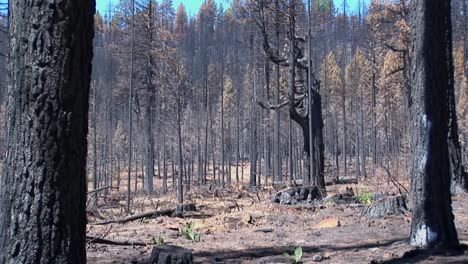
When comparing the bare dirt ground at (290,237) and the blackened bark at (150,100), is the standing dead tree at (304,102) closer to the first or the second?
the bare dirt ground at (290,237)

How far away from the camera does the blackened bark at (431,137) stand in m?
5.80

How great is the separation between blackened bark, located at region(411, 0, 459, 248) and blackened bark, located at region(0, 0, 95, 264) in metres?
4.14

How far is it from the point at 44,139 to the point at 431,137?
14.4 feet

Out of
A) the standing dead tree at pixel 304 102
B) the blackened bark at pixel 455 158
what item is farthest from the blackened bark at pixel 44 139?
the standing dead tree at pixel 304 102

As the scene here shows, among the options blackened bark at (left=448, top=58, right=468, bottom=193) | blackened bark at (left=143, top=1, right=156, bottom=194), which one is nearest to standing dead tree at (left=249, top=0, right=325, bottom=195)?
blackened bark at (left=448, top=58, right=468, bottom=193)

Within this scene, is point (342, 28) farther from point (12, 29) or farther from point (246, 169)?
point (12, 29)

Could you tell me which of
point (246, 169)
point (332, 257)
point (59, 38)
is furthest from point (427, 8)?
point (246, 169)

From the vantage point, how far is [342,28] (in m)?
79.1

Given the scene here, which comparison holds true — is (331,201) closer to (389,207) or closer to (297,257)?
(389,207)

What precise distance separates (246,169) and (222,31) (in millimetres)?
38106

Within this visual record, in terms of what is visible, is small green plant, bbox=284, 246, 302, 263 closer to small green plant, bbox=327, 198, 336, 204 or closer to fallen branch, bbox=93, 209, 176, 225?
small green plant, bbox=327, 198, 336, 204

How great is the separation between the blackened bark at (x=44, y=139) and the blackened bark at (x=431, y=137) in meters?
4.14

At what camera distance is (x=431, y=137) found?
19.0 feet

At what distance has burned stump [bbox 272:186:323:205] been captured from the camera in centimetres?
1362
